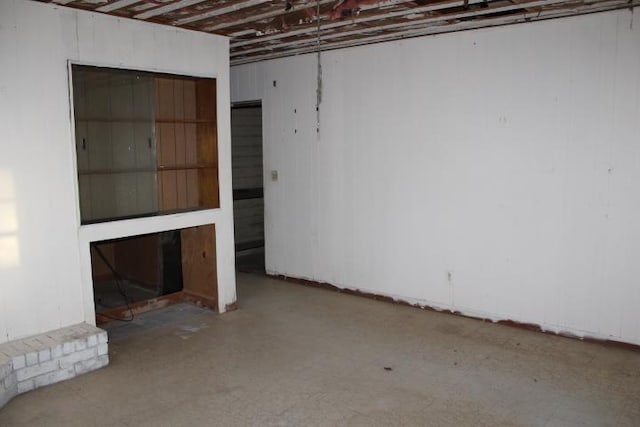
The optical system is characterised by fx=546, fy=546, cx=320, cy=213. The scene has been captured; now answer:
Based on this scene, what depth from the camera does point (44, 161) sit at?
420 cm

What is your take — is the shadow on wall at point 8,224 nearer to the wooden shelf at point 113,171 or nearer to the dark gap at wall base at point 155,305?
the wooden shelf at point 113,171

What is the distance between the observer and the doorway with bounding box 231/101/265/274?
8531mm

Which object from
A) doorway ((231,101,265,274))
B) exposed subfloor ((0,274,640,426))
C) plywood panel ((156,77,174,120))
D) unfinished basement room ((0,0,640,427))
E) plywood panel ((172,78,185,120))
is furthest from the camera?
doorway ((231,101,265,274))

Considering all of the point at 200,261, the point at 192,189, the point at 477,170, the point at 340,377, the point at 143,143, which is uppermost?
the point at 143,143

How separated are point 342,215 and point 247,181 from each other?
285 cm

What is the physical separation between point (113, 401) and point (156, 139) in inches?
100

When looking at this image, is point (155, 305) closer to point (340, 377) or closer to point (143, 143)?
point (143, 143)

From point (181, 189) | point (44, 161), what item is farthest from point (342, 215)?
point (44, 161)

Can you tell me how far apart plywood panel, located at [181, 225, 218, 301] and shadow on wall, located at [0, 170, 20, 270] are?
1.87 metres

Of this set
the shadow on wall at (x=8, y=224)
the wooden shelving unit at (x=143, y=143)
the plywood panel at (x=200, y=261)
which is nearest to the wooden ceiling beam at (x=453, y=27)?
the wooden shelving unit at (x=143, y=143)

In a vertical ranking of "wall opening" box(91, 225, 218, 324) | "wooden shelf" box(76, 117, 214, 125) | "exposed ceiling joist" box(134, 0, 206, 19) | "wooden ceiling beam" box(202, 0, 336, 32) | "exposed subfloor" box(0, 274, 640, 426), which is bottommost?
"exposed subfloor" box(0, 274, 640, 426)

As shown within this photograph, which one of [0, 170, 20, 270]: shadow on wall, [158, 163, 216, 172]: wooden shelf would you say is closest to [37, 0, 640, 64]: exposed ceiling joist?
[158, 163, 216, 172]: wooden shelf

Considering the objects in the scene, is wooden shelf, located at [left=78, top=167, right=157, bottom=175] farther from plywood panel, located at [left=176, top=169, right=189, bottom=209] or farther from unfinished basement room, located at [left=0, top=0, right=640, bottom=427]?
plywood panel, located at [left=176, top=169, right=189, bottom=209]

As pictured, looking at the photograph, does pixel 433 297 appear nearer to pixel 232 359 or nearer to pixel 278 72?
pixel 232 359
